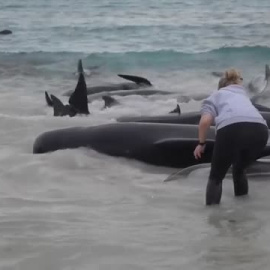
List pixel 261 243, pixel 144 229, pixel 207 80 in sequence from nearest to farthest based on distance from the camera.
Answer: pixel 261 243 → pixel 144 229 → pixel 207 80

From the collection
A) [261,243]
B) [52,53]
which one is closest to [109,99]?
[261,243]

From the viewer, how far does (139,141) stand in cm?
1070

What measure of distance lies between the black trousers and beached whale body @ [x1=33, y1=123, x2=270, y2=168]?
1.35m

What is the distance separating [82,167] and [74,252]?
3401 millimetres

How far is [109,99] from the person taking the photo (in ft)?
53.3

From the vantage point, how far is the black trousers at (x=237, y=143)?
8.32 meters

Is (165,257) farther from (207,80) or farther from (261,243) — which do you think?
(207,80)

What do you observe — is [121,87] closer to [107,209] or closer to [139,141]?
[139,141]

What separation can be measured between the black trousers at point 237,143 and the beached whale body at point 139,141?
1.35 meters

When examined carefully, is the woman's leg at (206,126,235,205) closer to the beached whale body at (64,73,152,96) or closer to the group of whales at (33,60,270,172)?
the group of whales at (33,60,270,172)

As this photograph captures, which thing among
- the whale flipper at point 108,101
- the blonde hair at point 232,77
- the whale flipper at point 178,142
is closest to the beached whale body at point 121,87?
the whale flipper at point 108,101

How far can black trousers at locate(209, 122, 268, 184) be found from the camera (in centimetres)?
832

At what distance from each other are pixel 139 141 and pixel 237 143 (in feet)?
8.39

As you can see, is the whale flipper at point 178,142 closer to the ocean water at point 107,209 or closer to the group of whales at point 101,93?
the ocean water at point 107,209
